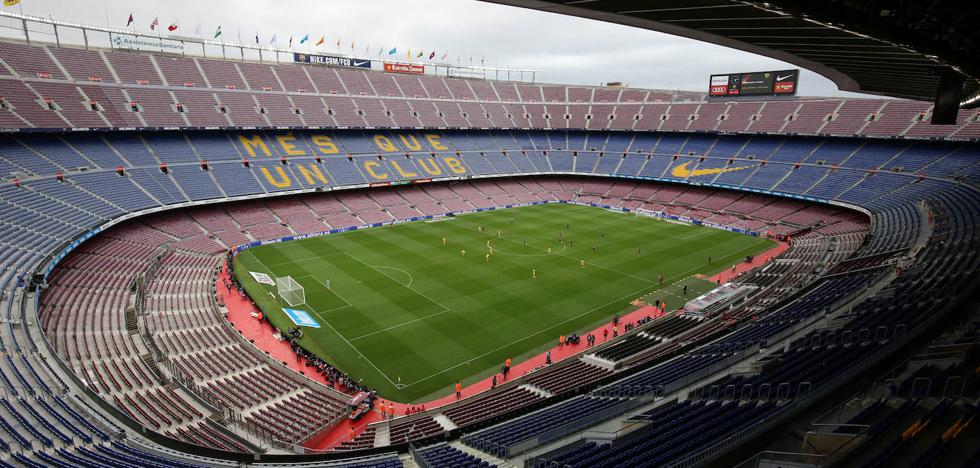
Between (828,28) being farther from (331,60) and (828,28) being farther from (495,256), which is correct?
(331,60)

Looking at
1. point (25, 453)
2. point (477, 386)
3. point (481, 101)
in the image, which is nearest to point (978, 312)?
point (477, 386)

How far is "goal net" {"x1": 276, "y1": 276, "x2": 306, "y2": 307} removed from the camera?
29531mm

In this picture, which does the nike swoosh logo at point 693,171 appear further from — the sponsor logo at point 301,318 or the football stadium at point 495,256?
the sponsor logo at point 301,318

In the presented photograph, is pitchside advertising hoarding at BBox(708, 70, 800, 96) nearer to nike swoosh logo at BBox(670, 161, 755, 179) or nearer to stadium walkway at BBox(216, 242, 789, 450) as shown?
nike swoosh logo at BBox(670, 161, 755, 179)

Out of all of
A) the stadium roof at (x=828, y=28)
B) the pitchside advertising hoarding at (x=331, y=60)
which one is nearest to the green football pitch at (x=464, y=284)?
the stadium roof at (x=828, y=28)

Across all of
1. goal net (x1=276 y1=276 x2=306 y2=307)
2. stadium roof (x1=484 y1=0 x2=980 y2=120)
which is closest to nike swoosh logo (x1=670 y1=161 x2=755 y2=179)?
stadium roof (x1=484 y1=0 x2=980 y2=120)

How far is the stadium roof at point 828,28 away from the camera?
7.27 metres

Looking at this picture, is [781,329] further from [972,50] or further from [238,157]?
[238,157]

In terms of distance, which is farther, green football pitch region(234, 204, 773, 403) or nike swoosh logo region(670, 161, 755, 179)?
nike swoosh logo region(670, 161, 755, 179)

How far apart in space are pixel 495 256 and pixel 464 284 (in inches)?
260

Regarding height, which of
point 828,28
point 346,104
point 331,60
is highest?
point 331,60

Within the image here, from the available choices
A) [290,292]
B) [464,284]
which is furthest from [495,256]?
[290,292]

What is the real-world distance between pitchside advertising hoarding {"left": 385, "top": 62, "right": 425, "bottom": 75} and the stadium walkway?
44.5 m

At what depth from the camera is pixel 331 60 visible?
6569 centimetres
